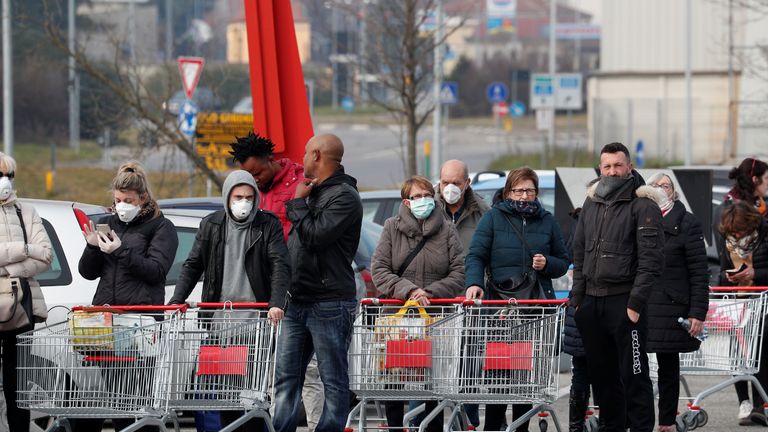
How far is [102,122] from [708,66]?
118ft

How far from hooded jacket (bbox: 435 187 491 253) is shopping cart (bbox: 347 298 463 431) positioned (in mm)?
1686

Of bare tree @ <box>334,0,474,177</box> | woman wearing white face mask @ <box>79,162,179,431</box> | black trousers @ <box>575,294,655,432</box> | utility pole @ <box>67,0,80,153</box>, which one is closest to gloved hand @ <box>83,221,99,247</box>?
woman wearing white face mask @ <box>79,162,179,431</box>

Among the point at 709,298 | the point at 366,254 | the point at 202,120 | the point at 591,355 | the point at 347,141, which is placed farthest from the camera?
the point at 347,141

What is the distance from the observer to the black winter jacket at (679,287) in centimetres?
898

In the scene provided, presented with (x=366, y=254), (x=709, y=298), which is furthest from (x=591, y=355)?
(x=366, y=254)

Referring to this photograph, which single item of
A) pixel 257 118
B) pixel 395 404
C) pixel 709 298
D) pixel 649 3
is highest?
pixel 649 3

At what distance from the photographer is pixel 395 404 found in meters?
8.81

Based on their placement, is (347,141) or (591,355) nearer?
(591,355)

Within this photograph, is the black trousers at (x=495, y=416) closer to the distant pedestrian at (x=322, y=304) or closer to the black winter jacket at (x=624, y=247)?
the black winter jacket at (x=624, y=247)

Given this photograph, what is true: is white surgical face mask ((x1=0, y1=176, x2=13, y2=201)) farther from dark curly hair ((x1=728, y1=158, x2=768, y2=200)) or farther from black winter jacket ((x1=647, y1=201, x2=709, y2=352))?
dark curly hair ((x1=728, y1=158, x2=768, y2=200))

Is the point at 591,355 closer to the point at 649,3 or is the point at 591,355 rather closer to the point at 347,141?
the point at 649,3

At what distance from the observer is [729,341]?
9531mm

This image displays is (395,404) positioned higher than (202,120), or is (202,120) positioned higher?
(202,120)

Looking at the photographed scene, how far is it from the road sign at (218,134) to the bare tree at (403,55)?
1.98m
